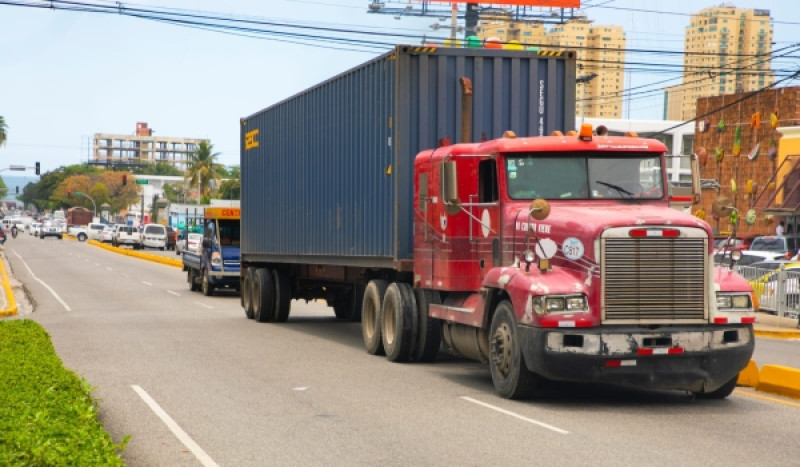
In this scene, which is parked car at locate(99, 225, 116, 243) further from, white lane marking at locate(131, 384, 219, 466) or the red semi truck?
white lane marking at locate(131, 384, 219, 466)

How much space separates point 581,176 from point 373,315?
5.11 metres

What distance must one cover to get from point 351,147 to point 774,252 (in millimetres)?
25615

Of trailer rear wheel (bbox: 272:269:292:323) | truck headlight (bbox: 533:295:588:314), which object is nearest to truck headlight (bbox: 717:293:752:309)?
truck headlight (bbox: 533:295:588:314)

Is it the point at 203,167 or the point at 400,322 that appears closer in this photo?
the point at 400,322

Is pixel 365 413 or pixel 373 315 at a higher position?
pixel 373 315

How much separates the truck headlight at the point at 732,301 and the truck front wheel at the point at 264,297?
13525mm

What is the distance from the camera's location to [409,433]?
399 inches

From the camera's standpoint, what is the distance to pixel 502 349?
40.7 feet

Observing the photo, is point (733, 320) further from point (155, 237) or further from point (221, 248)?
point (155, 237)

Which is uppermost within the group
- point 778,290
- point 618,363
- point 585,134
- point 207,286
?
point 585,134

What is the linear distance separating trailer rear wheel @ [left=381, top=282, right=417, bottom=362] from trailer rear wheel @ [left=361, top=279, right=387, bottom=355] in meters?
0.44

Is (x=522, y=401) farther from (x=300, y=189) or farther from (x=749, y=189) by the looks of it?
(x=749, y=189)

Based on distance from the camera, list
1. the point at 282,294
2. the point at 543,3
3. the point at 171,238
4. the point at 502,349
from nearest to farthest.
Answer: the point at 502,349 < the point at 282,294 < the point at 543,3 < the point at 171,238

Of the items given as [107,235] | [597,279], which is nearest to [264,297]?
[597,279]
